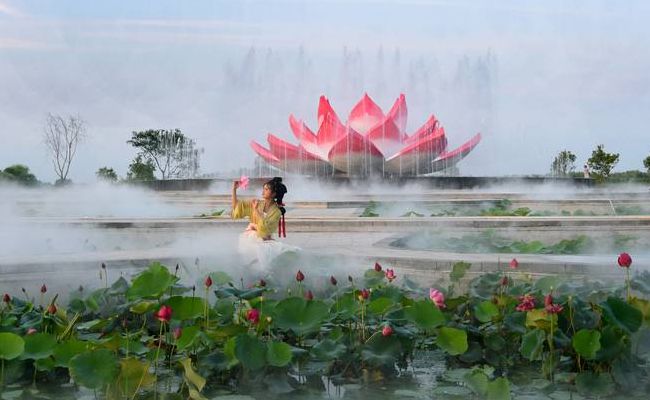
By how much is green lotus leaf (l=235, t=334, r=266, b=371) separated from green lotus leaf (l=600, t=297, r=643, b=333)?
1109 millimetres

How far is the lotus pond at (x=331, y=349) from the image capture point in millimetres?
2326

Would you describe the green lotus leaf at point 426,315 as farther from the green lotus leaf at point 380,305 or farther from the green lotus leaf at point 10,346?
the green lotus leaf at point 10,346

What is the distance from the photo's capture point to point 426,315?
2.60 m

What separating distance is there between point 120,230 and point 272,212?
2672 millimetres

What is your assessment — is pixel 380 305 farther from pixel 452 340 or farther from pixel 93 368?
pixel 93 368

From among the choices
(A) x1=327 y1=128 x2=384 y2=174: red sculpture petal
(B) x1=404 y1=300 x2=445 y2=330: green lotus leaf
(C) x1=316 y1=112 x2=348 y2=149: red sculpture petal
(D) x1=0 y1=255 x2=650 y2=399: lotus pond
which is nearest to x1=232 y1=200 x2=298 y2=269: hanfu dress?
(D) x1=0 y1=255 x2=650 y2=399: lotus pond

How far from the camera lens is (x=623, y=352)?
2.42m

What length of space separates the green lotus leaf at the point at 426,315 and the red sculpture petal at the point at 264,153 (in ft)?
46.4

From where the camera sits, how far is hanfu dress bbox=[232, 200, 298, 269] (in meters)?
4.48

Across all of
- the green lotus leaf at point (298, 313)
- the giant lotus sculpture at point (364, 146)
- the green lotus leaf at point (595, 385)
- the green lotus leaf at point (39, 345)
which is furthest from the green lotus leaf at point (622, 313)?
the giant lotus sculpture at point (364, 146)

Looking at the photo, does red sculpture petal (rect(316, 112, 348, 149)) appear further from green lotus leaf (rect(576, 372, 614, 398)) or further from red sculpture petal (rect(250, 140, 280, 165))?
green lotus leaf (rect(576, 372, 614, 398))

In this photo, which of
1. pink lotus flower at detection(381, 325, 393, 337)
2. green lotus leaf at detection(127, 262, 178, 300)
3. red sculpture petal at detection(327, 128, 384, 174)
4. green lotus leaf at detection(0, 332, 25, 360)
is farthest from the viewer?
red sculpture petal at detection(327, 128, 384, 174)

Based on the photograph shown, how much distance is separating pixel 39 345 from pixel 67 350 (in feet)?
0.39

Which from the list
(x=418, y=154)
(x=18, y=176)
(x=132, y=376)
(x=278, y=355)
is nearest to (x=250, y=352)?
(x=278, y=355)
